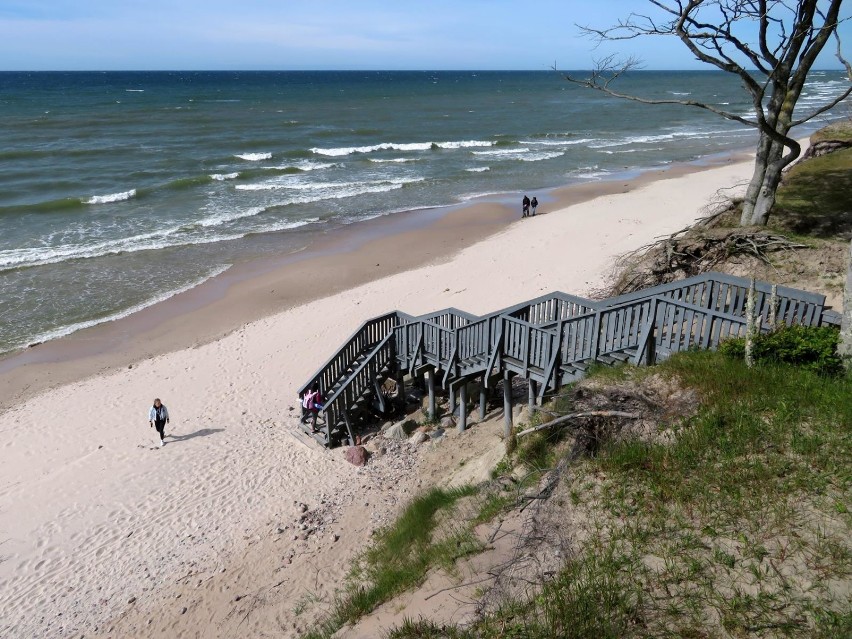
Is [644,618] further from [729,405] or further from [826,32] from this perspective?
[826,32]

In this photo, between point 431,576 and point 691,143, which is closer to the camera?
point 431,576

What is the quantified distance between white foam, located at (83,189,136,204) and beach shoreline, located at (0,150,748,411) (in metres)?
13.7

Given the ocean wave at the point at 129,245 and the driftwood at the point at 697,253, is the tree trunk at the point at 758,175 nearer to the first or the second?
the driftwood at the point at 697,253

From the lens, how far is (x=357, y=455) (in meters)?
12.9

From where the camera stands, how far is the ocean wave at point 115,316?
2014 centimetres

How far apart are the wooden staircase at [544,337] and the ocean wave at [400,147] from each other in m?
40.6

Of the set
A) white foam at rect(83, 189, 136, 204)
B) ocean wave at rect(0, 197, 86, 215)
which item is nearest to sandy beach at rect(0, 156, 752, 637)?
white foam at rect(83, 189, 136, 204)

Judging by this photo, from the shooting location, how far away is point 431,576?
7566 millimetres

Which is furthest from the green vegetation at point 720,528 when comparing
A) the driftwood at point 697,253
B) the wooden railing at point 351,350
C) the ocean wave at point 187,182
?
the ocean wave at point 187,182

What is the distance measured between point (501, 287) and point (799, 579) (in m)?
16.0

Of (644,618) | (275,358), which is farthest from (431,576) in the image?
(275,358)

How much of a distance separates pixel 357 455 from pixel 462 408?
7.49 ft

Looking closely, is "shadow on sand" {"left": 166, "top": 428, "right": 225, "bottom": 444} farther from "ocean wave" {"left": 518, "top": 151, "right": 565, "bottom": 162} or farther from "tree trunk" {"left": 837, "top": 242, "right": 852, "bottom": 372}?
"ocean wave" {"left": 518, "top": 151, "right": 565, "bottom": 162}

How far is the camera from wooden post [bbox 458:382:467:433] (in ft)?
43.1
